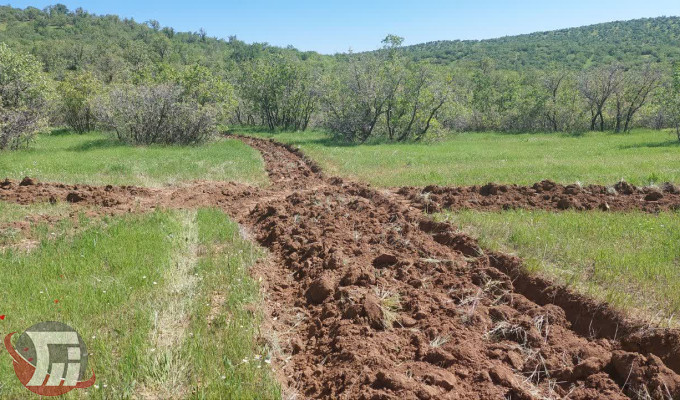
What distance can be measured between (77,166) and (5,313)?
533 inches

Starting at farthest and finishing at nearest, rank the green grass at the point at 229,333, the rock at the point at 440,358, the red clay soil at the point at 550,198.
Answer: the red clay soil at the point at 550,198 < the rock at the point at 440,358 < the green grass at the point at 229,333

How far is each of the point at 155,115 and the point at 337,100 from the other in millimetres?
13704

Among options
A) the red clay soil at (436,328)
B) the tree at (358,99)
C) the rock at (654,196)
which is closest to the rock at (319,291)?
the red clay soil at (436,328)

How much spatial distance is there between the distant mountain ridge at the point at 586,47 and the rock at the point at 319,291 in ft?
→ 279

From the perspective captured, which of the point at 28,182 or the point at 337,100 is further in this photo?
the point at 337,100

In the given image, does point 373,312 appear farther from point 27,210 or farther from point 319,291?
point 27,210

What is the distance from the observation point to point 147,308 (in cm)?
477

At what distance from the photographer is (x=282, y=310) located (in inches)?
210

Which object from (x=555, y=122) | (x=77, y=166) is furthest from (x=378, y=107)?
(x=555, y=122)

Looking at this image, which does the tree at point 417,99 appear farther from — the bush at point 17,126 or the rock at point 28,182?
the rock at point 28,182

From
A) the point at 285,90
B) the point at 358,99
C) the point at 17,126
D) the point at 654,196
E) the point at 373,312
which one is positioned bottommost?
the point at 373,312

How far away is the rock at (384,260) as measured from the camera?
6355 mm

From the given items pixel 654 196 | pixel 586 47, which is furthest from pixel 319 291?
pixel 586 47

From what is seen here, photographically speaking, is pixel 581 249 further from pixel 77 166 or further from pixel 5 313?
pixel 77 166
